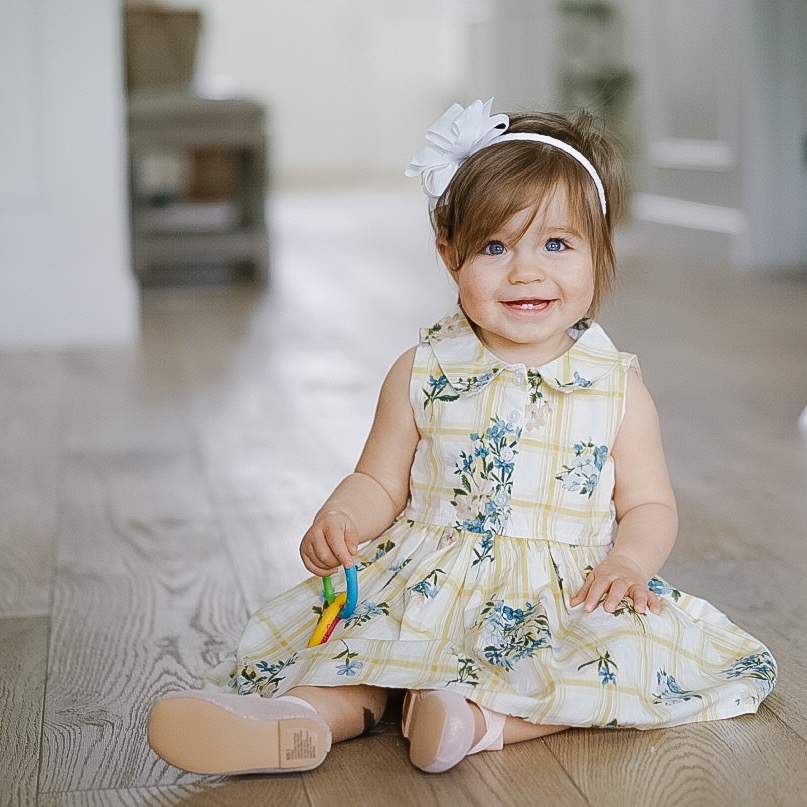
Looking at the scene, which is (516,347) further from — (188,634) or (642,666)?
(188,634)

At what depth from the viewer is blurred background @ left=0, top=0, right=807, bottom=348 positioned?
3.10m

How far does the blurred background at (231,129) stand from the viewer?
310 centimetres

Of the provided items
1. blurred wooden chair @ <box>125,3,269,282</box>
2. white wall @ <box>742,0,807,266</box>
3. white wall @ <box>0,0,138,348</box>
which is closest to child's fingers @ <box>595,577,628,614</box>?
white wall @ <box>0,0,138,348</box>

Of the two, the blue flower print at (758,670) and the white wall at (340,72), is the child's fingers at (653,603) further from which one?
the white wall at (340,72)

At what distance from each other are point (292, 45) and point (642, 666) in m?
8.11

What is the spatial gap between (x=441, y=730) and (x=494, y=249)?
0.39 metres

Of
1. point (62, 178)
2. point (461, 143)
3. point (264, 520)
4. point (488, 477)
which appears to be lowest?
point (264, 520)

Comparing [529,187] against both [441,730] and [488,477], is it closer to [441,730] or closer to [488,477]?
[488,477]

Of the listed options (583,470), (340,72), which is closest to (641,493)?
(583,470)

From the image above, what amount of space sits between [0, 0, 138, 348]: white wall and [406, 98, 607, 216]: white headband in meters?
2.19

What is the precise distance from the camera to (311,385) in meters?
2.58

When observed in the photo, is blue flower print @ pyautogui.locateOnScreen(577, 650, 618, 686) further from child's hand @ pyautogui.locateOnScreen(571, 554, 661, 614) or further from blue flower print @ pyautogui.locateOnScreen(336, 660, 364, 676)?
blue flower print @ pyautogui.locateOnScreen(336, 660, 364, 676)

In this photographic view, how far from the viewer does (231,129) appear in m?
3.94

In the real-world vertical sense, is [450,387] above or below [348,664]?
above
